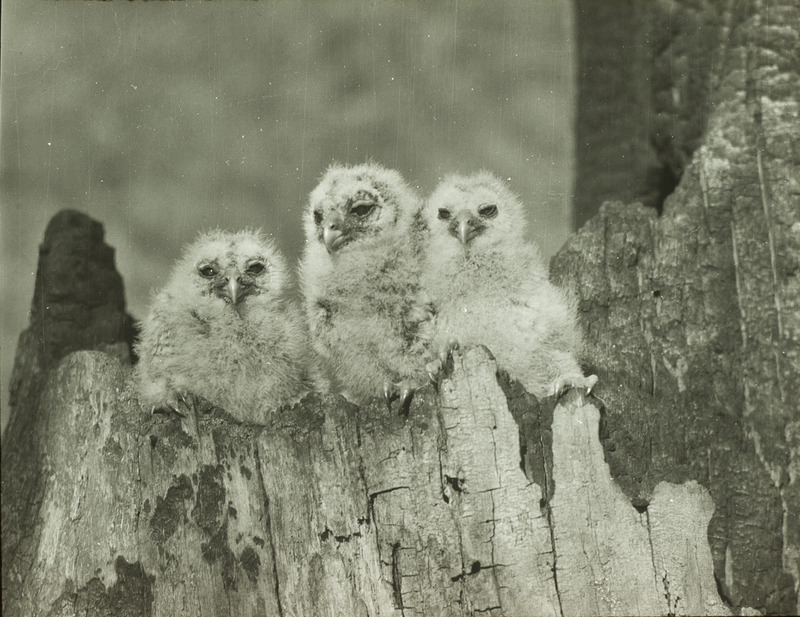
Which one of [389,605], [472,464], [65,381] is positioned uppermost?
[65,381]

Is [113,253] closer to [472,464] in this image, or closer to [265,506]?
[265,506]

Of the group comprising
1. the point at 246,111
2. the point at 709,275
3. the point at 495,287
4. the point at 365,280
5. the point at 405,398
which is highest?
the point at 246,111

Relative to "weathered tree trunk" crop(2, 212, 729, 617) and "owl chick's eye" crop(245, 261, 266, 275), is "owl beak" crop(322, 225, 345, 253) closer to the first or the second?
"owl chick's eye" crop(245, 261, 266, 275)

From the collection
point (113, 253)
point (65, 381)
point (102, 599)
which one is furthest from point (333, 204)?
point (102, 599)

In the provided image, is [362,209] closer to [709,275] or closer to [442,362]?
[442,362]

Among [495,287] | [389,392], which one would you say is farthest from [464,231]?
[389,392]

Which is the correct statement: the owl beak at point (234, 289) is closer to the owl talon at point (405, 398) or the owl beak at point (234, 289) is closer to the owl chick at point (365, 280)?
the owl chick at point (365, 280)
